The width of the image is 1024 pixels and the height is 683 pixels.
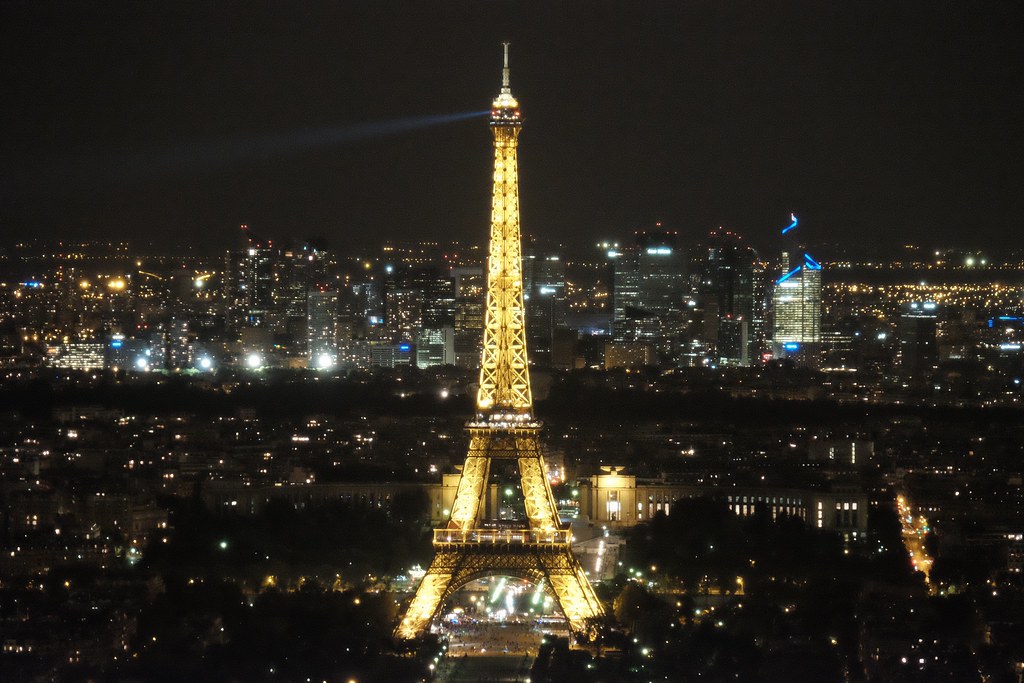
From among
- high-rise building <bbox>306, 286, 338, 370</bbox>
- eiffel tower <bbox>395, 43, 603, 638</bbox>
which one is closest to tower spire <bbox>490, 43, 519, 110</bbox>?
eiffel tower <bbox>395, 43, 603, 638</bbox>

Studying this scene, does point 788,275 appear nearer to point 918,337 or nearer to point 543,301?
point 918,337

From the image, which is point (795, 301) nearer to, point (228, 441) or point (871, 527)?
point (228, 441)

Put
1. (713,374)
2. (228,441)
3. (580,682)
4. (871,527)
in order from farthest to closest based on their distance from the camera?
(713,374), (228,441), (871,527), (580,682)

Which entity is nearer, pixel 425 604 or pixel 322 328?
pixel 425 604

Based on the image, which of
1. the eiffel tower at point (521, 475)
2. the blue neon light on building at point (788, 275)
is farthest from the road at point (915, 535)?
the blue neon light on building at point (788, 275)

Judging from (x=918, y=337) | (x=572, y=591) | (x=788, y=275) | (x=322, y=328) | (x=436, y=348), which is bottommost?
(x=572, y=591)

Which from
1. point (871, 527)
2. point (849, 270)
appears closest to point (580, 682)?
point (871, 527)

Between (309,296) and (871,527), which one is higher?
(309,296)

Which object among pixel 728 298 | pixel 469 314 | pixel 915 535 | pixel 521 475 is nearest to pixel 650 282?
pixel 728 298
